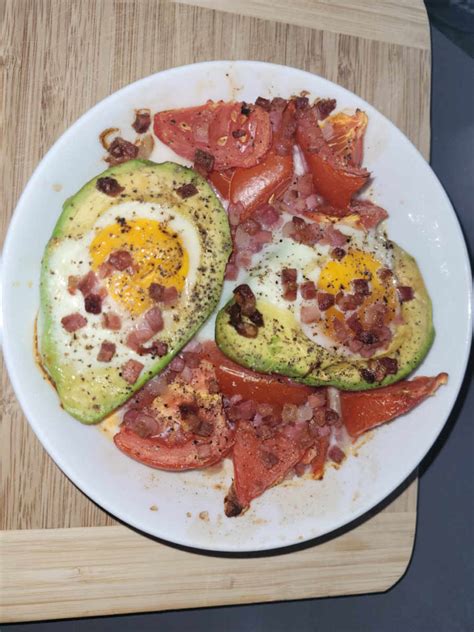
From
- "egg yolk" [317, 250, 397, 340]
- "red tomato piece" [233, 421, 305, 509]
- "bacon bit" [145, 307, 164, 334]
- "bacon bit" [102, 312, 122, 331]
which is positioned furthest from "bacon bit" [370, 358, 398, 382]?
"bacon bit" [102, 312, 122, 331]

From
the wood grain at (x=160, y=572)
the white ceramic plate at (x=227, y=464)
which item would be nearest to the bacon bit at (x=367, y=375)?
the white ceramic plate at (x=227, y=464)

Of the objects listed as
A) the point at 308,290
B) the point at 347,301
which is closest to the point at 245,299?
the point at 308,290

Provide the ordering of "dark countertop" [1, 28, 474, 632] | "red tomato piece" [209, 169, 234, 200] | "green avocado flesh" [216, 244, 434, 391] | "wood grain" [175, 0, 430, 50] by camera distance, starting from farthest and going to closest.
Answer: "dark countertop" [1, 28, 474, 632] → "wood grain" [175, 0, 430, 50] → "red tomato piece" [209, 169, 234, 200] → "green avocado flesh" [216, 244, 434, 391]

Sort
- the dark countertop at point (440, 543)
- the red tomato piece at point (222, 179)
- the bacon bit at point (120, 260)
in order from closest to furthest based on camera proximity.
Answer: the bacon bit at point (120, 260) → the red tomato piece at point (222, 179) → the dark countertop at point (440, 543)

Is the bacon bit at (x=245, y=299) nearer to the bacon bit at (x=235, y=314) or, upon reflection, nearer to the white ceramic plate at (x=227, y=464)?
the bacon bit at (x=235, y=314)

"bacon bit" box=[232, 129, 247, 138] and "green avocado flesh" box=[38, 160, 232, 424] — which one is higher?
"bacon bit" box=[232, 129, 247, 138]

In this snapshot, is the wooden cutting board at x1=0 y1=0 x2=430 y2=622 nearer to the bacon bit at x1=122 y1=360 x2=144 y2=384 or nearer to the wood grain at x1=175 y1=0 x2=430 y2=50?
the wood grain at x1=175 y1=0 x2=430 y2=50

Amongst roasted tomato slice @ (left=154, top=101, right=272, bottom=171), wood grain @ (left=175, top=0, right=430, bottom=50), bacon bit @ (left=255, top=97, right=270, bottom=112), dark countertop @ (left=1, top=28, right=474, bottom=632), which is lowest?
dark countertop @ (left=1, top=28, right=474, bottom=632)
